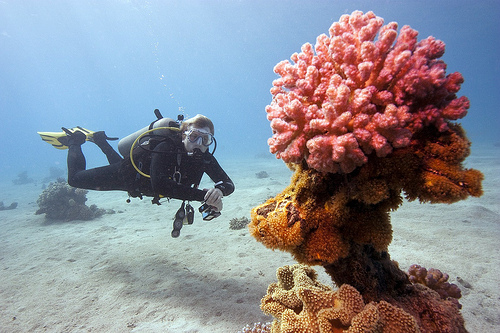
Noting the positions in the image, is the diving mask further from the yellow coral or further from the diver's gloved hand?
the yellow coral

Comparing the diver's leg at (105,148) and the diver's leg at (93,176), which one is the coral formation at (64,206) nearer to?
the diver's leg at (105,148)

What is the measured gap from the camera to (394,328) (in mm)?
1492

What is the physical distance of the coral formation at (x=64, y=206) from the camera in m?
10.6

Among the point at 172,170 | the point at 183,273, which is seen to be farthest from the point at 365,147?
the point at 183,273

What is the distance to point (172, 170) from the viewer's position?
4.89m

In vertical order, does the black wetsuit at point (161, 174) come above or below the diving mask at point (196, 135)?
below

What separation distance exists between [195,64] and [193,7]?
2080 inches

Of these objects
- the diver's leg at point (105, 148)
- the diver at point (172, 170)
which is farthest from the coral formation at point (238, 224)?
the diver's leg at point (105, 148)

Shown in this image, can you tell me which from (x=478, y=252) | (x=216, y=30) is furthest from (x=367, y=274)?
(x=216, y=30)

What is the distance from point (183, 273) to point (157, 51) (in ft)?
407

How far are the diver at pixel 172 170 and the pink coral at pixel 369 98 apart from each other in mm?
2539

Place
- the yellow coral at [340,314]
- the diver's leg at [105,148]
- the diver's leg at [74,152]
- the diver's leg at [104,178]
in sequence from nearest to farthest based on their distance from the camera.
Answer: the yellow coral at [340,314] → the diver's leg at [104,178] → the diver's leg at [74,152] → the diver's leg at [105,148]

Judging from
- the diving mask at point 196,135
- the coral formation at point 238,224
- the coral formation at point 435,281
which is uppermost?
the diving mask at point 196,135

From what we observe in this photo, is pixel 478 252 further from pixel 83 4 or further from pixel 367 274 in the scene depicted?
pixel 83 4
